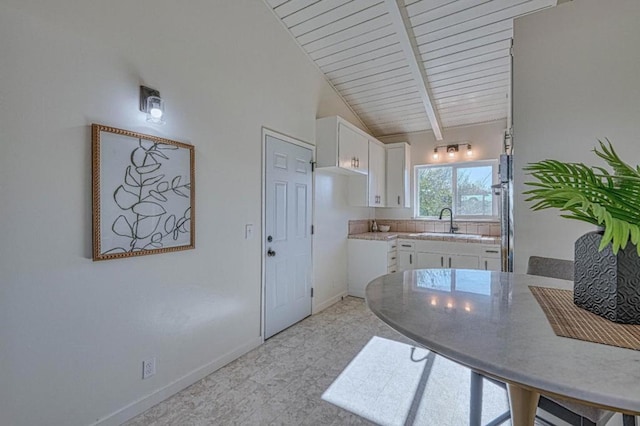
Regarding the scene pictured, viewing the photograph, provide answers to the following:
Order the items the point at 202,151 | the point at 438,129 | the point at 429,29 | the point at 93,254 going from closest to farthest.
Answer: the point at 93,254 < the point at 202,151 < the point at 429,29 < the point at 438,129

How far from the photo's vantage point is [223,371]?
7.96ft

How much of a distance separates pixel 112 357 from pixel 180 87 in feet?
5.90

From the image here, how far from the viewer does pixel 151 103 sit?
6.31ft

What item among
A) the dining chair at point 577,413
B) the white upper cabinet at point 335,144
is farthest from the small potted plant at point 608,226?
the white upper cabinet at point 335,144

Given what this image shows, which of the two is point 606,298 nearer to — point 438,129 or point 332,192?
point 332,192

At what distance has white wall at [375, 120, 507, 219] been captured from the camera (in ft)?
14.4

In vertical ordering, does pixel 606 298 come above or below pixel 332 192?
below

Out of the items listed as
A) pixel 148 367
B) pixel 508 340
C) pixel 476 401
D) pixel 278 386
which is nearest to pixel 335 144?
pixel 278 386

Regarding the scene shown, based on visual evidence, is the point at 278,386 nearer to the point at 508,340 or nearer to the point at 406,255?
the point at 508,340

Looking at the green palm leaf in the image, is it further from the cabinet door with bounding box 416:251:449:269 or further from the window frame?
the window frame

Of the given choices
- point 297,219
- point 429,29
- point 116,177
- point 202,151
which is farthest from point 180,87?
point 429,29

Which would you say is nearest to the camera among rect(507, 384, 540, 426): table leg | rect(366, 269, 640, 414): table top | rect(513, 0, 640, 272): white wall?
rect(366, 269, 640, 414): table top

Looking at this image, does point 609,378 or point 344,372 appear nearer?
point 609,378

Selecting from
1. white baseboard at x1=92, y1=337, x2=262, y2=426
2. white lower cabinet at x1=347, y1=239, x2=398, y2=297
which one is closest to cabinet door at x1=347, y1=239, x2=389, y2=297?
white lower cabinet at x1=347, y1=239, x2=398, y2=297
